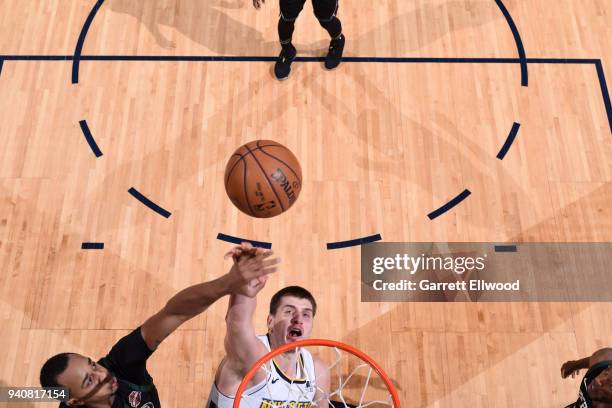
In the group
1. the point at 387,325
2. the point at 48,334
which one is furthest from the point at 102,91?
the point at 387,325

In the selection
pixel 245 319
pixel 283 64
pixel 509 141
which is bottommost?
pixel 245 319

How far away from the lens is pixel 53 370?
3.36m

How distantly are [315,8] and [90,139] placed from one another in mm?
2238

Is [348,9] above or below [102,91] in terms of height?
above

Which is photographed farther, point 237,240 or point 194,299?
point 237,240

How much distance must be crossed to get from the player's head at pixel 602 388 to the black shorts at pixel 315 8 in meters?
3.44

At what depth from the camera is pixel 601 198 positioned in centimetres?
539

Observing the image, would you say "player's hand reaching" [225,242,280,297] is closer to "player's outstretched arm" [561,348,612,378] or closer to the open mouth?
the open mouth

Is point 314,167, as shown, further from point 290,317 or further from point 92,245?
point 92,245

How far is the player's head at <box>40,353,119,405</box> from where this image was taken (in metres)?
3.36

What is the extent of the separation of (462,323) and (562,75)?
2.63m

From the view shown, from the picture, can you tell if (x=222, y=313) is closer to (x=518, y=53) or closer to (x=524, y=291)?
(x=524, y=291)

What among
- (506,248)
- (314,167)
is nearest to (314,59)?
(314,167)

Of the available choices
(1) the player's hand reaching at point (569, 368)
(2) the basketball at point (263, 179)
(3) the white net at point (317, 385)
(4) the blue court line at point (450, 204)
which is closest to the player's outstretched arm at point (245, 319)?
(3) the white net at point (317, 385)
